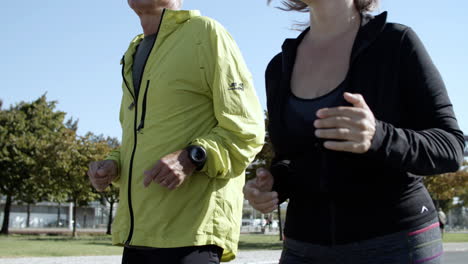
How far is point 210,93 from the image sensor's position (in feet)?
9.56

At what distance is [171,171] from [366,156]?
1146 mm

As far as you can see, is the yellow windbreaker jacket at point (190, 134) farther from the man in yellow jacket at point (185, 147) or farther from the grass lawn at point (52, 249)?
the grass lawn at point (52, 249)

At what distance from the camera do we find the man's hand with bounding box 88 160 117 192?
117 inches

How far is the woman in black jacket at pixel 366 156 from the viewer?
1.59m

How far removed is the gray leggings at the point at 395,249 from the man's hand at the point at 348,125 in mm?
456

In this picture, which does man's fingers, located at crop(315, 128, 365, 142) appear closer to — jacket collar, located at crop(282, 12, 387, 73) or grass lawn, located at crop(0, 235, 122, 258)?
jacket collar, located at crop(282, 12, 387, 73)

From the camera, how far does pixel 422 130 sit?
1.62 m

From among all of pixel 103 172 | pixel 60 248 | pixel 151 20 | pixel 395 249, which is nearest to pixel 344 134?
pixel 395 249

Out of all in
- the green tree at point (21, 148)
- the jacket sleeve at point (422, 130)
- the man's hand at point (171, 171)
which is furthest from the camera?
the green tree at point (21, 148)

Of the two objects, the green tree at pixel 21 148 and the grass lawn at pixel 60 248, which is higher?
the green tree at pixel 21 148

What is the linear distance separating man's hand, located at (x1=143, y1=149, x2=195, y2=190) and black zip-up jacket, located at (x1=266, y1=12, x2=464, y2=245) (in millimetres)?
769

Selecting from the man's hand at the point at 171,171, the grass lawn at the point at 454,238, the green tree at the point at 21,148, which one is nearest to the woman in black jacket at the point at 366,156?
the man's hand at the point at 171,171

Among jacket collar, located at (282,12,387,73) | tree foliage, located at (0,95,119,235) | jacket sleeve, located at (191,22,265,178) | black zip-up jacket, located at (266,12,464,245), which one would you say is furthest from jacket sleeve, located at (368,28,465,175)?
tree foliage, located at (0,95,119,235)

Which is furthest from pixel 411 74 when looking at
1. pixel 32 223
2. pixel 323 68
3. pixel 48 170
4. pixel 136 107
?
pixel 32 223
